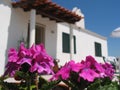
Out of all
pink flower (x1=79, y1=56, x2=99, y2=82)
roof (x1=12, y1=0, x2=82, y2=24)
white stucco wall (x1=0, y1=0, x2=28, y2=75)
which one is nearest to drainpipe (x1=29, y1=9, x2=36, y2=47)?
roof (x1=12, y1=0, x2=82, y2=24)

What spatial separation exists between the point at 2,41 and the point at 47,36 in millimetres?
2864

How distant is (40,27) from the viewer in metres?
10.6

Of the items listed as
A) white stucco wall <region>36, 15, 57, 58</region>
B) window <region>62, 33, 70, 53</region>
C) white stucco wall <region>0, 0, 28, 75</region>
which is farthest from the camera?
window <region>62, 33, 70, 53</region>

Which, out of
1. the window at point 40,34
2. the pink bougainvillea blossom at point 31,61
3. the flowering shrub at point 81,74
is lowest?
the flowering shrub at point 81,74

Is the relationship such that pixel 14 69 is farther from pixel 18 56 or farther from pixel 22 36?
pixel 22 36

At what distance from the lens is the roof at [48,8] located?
848 cm

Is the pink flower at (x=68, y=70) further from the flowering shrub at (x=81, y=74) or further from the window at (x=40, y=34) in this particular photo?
the window at (x=40, y=34)

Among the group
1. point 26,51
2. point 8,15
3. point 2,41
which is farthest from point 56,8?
point 26,51

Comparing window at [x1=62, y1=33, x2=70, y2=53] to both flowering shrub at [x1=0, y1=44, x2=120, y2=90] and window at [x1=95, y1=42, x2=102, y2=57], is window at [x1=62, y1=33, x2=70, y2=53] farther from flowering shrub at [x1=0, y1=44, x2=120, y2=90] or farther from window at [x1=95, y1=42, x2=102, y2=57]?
flowering shrub at [x1=0, y1=44, x2=120, y2=90]

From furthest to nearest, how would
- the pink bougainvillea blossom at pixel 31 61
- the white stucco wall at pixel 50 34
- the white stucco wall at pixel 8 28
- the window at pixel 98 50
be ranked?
the window at pixel 98 50 < the white stucco wall at pixel 50 34 < the white stucco wall at pixel 8 28 < the pink bougainvillea blossom at pixel 31 61

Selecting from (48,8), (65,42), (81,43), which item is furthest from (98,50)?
(48,8)

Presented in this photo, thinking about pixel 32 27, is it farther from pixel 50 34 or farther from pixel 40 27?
pixel 50 34

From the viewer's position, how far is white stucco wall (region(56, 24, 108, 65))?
1168 centimetres

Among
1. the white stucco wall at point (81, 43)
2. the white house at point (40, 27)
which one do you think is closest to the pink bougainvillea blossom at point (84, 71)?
the white house at point (40, 27)
